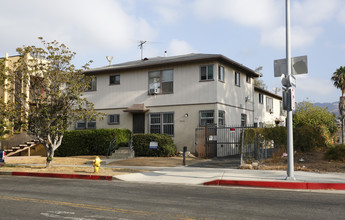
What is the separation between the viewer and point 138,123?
81.2 ft

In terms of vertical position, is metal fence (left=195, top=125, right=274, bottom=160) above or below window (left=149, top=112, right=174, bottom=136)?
below

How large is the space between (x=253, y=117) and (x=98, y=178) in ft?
58.7

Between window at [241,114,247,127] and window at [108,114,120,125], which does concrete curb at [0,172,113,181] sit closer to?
window at [108,114,120,125]

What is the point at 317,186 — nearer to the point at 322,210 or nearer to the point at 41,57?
the point at 322,210

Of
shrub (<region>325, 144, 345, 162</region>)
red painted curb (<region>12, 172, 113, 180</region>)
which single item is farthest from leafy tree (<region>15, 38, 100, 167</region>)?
shrub (<region>325, 144, 345, 162</region>)

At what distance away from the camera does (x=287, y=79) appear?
1120 cm

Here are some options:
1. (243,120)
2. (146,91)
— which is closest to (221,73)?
(243,120)

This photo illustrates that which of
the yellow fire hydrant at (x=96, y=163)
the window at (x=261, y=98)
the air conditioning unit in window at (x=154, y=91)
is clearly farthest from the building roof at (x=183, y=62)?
the yellow fire hydrant at (x=96, y=163)

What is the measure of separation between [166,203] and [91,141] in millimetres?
16356

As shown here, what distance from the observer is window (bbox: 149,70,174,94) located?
23.8 meters

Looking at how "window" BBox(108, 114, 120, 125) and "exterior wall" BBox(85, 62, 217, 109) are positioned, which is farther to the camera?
Result: "window" BBox(108, 114, 120, 125)

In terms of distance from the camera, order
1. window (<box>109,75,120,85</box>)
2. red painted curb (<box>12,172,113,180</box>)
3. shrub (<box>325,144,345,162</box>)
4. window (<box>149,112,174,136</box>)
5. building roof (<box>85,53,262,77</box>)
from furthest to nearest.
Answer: window (<box>109,75,120,85</box>) < window (<box>149,112,174,136</box>) < building roof (<box>85,53,262,77</box>) < shrub (<box>325,144,345,162</box>) < red painted curb (<box>12,172,113,180</box>)

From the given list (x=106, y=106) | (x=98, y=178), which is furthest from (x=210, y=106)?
(x=98, y=178)

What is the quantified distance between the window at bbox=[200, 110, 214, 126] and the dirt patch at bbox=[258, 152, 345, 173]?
6.58 meters
